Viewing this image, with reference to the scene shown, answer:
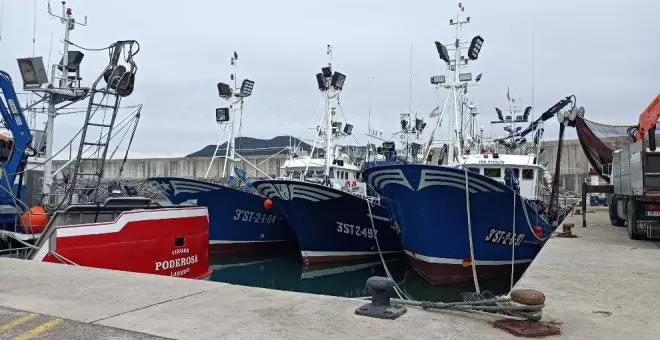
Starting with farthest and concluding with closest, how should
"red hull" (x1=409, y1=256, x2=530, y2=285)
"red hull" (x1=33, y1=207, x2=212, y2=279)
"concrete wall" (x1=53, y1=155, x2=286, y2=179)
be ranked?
1. "concrete wall" (x1=53, y1=155, x2=286, y2=179)
2. "red hull" (x1=409, y1=256, x2=530, y2=285)
3. "red hull" (x1=33, y1=207, x2=212, y2=279)

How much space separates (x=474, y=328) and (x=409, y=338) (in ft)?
1.81

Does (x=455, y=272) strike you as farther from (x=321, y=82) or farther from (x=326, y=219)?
(x=321, y=82)

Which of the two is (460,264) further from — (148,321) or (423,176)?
(148,321)

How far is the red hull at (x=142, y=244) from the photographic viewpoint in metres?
6.95

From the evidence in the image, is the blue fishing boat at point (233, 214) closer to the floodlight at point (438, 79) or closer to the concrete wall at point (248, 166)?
the floodlight at point (438, 79)

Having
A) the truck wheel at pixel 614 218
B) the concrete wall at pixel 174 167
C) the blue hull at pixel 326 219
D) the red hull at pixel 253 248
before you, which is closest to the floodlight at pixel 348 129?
the red hull at pixel 253 248

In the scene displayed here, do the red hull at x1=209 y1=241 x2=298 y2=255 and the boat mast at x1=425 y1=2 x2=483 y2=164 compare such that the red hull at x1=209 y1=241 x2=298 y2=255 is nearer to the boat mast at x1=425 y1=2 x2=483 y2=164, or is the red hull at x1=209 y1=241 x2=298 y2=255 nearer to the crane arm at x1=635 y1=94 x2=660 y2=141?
the boat mast at x1=425 y1=2 x2=483 y2=164

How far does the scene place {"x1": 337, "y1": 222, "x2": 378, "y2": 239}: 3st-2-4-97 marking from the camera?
13.8m

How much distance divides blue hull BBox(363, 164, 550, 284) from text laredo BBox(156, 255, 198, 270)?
12.9 ft

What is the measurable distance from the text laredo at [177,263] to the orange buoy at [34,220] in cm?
254

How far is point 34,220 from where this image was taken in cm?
891

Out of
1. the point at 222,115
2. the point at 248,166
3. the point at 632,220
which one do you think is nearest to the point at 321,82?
the point at 222,115

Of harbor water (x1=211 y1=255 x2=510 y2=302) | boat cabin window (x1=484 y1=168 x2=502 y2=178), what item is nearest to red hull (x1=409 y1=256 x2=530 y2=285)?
harbor water (x1=211 y1=255 x2=510 y2=302)

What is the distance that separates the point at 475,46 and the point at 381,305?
11.9 metres
